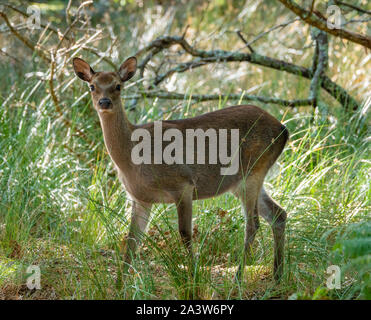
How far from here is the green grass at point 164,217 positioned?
407 cm

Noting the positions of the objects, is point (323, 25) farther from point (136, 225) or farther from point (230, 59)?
point (136, 225)

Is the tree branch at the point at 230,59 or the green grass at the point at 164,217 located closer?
the green grass at the point at 164,217

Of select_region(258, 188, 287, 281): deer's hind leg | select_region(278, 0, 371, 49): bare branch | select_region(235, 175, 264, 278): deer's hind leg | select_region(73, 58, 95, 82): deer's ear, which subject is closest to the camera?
select_region(258, 188, 287, 281): deer's hind leg

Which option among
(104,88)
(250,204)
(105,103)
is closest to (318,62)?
(250,204)

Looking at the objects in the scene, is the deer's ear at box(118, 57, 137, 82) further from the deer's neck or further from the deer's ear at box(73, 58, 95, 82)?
the deer's neck

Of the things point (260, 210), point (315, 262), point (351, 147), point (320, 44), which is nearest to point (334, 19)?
point (320, 44)

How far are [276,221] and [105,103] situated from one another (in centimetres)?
180

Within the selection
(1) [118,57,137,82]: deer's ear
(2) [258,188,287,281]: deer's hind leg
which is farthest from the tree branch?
(2) [258,188,287,281]: deer's hind leg

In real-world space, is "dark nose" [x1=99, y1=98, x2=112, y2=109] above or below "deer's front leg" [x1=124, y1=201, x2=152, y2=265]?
above

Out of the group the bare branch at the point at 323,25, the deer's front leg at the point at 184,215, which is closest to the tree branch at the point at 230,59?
the bare branch at the point at 323,25

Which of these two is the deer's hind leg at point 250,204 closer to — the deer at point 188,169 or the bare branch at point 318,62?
the deer at point 188,169

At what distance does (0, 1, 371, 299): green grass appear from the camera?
407 cm

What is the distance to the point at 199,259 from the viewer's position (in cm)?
405

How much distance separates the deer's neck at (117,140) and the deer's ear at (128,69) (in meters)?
0.47
